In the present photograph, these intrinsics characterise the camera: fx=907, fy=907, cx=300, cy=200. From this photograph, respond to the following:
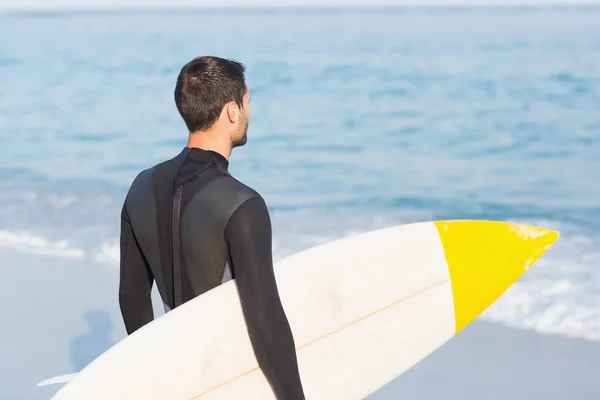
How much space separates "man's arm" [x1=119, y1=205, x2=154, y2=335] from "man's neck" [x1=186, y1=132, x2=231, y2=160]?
0.86 ft

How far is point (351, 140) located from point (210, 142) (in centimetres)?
1029

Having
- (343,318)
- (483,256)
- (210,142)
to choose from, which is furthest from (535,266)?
(210,142)

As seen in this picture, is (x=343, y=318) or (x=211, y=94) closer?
(x=211, y=94)

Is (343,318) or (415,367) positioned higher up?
(343,318)

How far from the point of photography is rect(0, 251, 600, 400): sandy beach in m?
3.91

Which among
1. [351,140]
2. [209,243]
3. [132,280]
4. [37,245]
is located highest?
[209,243]

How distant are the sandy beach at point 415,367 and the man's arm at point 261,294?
74.5 inches

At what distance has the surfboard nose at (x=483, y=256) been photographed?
3.09 m

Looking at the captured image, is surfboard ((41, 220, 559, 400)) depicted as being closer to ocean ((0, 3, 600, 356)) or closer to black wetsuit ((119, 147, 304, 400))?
black wetsuit ((119, 147, 304, 400))

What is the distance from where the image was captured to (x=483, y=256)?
3135 millimetres

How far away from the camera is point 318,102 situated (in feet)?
52.4

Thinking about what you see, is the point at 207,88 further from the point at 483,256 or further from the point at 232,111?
the point at 483,256

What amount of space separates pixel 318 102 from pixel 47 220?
9354mm

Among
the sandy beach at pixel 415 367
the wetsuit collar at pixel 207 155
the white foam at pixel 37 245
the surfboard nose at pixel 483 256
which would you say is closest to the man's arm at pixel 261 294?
the wetsuit collar at pixel 207 155
